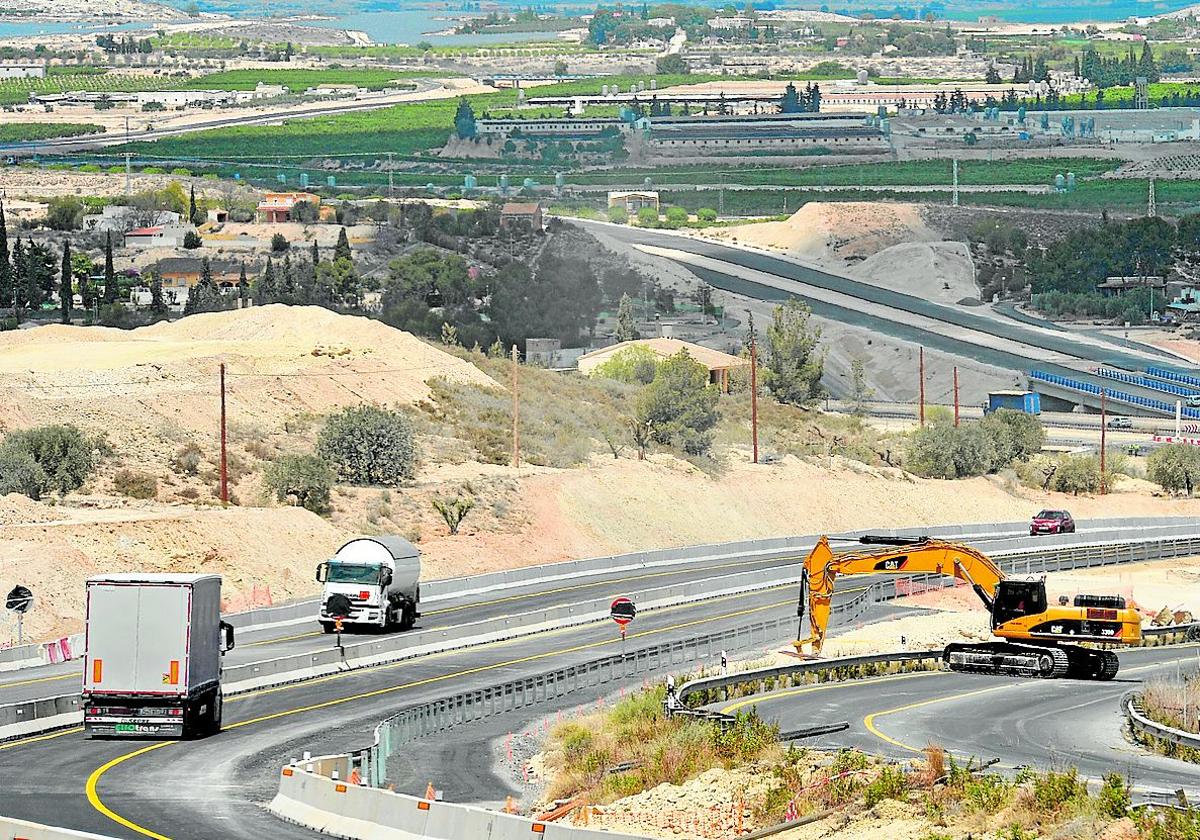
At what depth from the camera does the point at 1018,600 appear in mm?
44562

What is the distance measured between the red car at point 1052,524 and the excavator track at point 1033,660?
121ft

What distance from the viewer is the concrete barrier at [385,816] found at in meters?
26.1

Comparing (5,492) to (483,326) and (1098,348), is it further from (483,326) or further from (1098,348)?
(1098,348)

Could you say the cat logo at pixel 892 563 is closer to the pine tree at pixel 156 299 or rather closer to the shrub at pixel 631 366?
the shrub at pixel 631 366

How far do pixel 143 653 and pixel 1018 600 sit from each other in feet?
58.2

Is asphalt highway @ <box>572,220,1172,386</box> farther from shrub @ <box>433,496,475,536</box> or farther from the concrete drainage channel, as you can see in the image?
→ shrub @ <box>433,496,475,536</box>

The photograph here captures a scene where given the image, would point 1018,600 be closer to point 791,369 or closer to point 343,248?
point 791,369

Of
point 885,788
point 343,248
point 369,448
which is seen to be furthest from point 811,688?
point 343,248

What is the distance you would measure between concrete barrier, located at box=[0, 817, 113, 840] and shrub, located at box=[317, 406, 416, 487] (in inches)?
2171

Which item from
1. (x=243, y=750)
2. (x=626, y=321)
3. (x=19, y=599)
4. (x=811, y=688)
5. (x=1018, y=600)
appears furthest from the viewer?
(x=626, y=321)

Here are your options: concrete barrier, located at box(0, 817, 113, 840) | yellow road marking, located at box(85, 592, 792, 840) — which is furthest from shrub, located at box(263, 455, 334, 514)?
concrete barrier, located at box(0, 817, 113, 840)

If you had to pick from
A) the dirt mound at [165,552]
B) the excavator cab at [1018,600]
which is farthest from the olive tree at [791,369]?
the excavator cab at [1018,600]

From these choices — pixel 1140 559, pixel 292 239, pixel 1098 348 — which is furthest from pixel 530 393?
pixel 292 239

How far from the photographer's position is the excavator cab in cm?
4444
